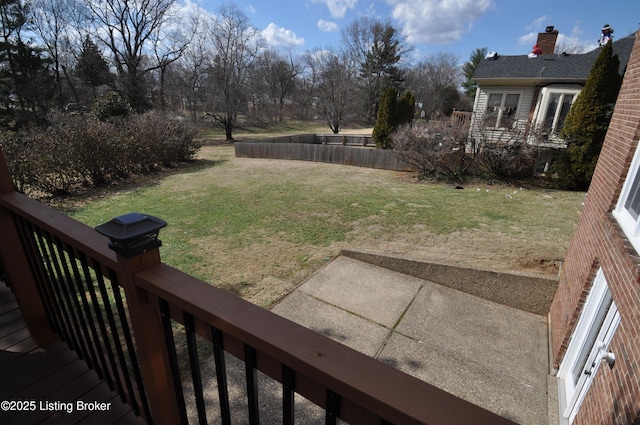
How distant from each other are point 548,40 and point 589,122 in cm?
791

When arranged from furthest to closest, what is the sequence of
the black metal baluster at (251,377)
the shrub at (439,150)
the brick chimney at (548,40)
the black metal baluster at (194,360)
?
the brick chimney at (548,40), the shrub at (439,150), the black metal baluster at (194,360), the black metal baluster at (251,377)

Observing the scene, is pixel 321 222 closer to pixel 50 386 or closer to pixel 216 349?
pixel 50 386

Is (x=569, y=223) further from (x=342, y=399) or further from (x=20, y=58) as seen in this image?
(x=20, y=58)

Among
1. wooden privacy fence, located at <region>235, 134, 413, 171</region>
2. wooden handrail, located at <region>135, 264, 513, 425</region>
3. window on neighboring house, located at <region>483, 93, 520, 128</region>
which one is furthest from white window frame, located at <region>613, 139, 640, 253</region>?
window on neighboring house, located at <region>483, 93, 520, 128</region>

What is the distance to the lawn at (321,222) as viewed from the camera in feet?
17.1

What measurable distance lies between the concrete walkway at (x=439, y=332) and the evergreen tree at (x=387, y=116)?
47.8 feet

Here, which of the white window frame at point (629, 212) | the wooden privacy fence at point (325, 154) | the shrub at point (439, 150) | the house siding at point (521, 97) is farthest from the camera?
the house siding at point (521, 97)

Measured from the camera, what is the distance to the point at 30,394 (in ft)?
6.31

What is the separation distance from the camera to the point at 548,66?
13555 mm

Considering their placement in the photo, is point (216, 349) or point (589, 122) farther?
point (589, 122)

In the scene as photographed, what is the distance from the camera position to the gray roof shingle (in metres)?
12.6

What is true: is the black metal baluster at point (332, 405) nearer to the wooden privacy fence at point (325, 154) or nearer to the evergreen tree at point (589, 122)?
the evergreen tree at point (589, 122)

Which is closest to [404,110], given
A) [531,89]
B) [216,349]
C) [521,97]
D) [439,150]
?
[521,97]

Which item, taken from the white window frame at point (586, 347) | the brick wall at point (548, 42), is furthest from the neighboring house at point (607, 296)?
the brick wall at point (548, 42)
